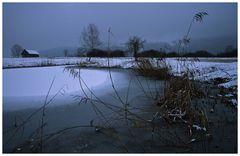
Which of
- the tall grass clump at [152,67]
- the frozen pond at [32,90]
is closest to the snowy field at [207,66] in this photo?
the tall grass clump at [152,67]

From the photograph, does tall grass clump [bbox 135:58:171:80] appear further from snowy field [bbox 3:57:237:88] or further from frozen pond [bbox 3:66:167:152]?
frozen pond [bbox 3:66:167:152]

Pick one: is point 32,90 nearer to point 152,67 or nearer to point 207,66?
point 152,67

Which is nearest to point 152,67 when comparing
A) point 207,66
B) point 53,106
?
point 207,66

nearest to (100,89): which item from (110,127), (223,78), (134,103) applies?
(134,103)

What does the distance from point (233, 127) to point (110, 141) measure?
1478 mm

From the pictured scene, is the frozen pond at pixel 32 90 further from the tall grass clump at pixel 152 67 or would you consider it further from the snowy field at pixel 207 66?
the tall grass clump at pixel 152 67

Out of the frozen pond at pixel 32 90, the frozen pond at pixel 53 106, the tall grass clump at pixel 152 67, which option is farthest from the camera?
the tall grass clump at pixel 152 67

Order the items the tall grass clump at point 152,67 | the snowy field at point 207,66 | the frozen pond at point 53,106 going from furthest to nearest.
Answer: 1. the tall grass clump at point 152,67
2. the snowy field at point 207,66
3. the frozen pond at point 53,106

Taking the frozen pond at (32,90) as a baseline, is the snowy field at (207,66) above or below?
above

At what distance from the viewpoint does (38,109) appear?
9.62 ft

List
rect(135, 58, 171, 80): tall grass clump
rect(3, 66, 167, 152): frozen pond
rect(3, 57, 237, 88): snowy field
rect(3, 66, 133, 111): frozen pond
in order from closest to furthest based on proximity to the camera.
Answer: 1. rect(3, 66, 167, 152): frozen pond
2. rect(3, 66, 133, 111): frozen pond
3. rect(3, 57, 237, 88): snowy field
4. rect(135, 58, 171, 80): tall grass clump

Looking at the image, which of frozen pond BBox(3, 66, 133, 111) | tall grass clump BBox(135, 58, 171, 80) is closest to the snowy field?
tall grass clump BBox(135, 58, 171, 80)

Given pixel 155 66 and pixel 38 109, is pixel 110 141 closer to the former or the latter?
pixel 38 109

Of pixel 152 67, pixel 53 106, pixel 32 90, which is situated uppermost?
pixel 152 67
